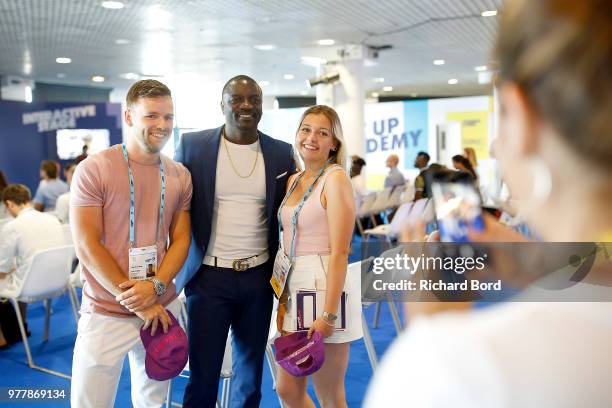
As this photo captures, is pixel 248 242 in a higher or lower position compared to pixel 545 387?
lower

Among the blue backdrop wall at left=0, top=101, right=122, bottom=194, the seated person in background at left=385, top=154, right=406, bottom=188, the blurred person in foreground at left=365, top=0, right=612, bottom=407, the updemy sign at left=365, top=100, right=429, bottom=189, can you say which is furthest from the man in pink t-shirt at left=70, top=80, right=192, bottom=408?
the updemy sign at left=365, top=100, right=429, bottom=189

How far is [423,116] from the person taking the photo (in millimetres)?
15883

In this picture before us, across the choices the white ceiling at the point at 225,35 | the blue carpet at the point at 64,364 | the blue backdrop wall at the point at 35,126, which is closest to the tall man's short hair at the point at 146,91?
the blue carpet at the point at 64,364

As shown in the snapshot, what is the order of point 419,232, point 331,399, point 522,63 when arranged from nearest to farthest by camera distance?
point 522,63 < point 419,232 < point 331,399

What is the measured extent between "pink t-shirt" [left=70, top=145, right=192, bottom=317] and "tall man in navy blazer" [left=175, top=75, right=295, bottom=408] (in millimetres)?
143

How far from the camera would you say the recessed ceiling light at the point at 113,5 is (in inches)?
293

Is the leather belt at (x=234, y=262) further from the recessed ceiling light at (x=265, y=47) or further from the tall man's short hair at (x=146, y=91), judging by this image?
the recessed ceiling light at (x=265, y=47)

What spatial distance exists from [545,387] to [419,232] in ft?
0.85

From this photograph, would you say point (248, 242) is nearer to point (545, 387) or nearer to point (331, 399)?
point (331, 399)

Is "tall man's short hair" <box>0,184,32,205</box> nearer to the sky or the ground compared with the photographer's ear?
nearer to the ground

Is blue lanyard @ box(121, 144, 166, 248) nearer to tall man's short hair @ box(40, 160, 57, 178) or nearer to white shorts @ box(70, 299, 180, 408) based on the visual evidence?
white shorts @ box(70, 299, 180, 408)

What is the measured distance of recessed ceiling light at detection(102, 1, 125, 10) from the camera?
7.43 metres

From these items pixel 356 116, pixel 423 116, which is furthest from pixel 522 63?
pixel 423 116

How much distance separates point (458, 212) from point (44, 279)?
4.30 meters
